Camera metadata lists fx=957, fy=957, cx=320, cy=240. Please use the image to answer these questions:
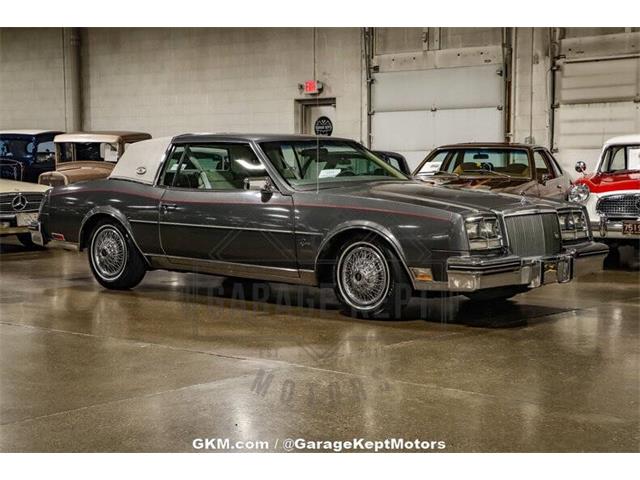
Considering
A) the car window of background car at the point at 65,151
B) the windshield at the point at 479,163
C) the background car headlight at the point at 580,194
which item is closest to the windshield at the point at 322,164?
the windshield at the point at 479,163


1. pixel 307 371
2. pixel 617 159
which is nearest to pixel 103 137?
pixel 617 159

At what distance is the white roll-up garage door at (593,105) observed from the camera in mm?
16062

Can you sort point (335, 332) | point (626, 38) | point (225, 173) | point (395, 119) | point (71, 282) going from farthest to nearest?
point (395, 119) < point (626, 38) < point (71, 282) < point (225, 173) < point (335, 332)

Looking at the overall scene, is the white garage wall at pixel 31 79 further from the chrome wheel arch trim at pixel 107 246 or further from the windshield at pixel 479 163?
the chrome wheel arch trim at pixel 107 246

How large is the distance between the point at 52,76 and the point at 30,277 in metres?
15.0

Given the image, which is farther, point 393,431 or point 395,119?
point 395,119

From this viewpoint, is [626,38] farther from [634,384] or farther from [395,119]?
[634,384]

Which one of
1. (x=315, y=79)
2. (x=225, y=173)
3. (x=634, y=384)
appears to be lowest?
(x=634, y=384)

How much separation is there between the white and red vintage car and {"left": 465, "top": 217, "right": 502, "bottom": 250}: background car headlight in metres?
4.52

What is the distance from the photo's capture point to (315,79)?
1986 cm

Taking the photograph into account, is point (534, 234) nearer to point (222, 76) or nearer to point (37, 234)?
point (37, 234)

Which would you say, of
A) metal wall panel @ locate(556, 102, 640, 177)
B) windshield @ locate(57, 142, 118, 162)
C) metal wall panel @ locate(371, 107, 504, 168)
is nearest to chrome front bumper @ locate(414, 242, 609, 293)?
metal wall panel @ locate(556, 102, 640, 177)

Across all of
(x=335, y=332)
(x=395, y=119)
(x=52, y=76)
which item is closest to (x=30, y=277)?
(x=335, y=332)

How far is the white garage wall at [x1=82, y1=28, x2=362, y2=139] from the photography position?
1981 cm
